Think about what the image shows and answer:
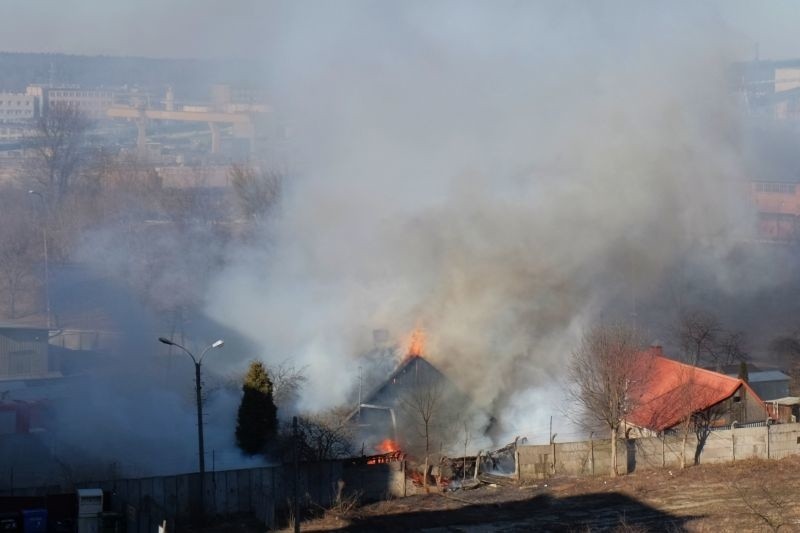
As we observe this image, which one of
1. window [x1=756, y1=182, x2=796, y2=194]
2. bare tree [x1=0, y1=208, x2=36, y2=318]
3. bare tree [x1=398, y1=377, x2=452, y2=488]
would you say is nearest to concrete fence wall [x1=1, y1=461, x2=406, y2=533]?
bare tree [x1=398, y1=377, x2=452, y2=488]

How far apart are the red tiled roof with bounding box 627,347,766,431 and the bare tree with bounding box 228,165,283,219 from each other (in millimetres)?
17597

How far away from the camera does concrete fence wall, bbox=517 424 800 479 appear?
15.8 metres

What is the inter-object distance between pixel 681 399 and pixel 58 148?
3183 centimetres

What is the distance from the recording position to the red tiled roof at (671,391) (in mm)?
16766

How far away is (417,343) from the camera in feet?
61.2

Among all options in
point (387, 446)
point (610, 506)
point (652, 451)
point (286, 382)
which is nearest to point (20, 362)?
point (286, 382)

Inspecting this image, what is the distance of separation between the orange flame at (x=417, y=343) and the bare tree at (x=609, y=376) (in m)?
2.55

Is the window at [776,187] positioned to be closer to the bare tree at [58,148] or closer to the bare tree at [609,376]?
the bare tree at [609,376]

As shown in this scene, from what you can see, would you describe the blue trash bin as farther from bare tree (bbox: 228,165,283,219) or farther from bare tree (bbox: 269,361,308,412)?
bare tree (bbox: 228,165,283,219)

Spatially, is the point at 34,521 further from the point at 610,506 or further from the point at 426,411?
the point at 610,506

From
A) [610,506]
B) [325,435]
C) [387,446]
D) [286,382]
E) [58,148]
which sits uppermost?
[58,148]

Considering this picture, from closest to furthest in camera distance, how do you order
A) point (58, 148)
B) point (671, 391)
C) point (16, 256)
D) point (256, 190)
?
point (671, 391), point (16, 256), point (256, 190), point (58, 148)

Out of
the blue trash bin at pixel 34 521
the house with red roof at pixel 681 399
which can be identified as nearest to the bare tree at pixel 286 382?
the blue trash bin at pixel 34 521

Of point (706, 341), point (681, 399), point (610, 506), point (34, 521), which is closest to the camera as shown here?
point (34, 521)
